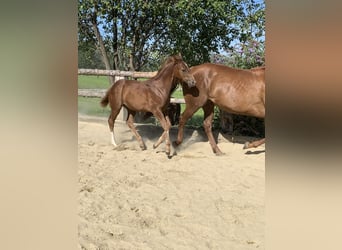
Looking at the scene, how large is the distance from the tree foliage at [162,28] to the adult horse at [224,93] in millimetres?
1331

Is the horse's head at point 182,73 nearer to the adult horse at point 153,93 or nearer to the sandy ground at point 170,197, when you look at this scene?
the adult horse at point 153,93

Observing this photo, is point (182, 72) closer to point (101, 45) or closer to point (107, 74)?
point (107, 74)

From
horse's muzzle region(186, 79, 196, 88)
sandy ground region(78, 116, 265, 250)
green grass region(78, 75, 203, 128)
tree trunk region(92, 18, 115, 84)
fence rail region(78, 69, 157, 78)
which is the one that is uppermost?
tree trunk region(92, 18, 115, 84)

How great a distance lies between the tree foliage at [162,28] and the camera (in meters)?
5.05

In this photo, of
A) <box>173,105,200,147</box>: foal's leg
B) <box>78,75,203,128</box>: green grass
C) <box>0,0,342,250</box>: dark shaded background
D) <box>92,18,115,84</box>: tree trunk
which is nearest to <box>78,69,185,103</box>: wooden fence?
<box>78,75,203,128</box>: green grass

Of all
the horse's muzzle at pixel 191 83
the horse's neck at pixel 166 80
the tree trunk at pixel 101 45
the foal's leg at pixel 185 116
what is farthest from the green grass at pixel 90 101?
the horse's muzzle at pixel 191 83

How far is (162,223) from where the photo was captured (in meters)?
1.85

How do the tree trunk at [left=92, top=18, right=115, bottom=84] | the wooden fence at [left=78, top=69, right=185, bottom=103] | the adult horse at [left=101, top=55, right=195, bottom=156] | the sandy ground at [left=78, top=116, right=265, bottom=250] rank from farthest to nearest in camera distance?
the tree trunk at [left=92, top=18, right=115, bottom=84] < the wooden fence at [left=78, top=69, right=185, bottom=103] < the adult horse at [left=101, top=55, right=195, bottom=156] < the sandy ground at [left=78, top=116, right=265, bottom=250]

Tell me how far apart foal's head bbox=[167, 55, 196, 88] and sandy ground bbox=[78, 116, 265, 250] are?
0.76m

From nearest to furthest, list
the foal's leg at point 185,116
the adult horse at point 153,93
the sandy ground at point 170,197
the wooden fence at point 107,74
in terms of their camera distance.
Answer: the sandy ground at point 170,197 → the adult horse at point 153,93 → the foal's leg at point 185,116 → the wooden fence at point 107,74

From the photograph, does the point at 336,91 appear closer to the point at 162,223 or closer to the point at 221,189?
the point at 162,223

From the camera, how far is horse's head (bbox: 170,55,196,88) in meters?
3.73

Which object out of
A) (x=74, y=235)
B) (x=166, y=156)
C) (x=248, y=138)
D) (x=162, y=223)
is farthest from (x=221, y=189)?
(x=74, y=235)

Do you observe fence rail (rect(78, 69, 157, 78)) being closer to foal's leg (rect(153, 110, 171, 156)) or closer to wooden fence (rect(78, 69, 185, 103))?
wooden fence (rect(78, 69, 185, 103))
